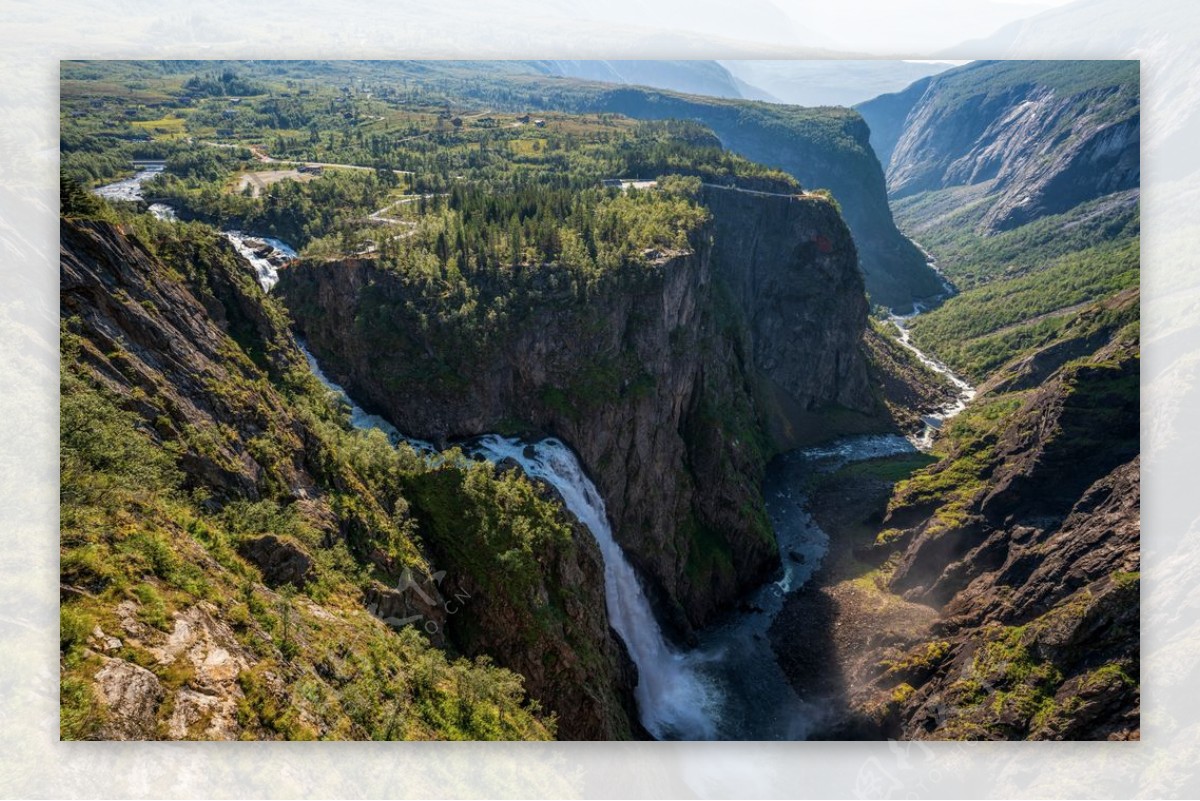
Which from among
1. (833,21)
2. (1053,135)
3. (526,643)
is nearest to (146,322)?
(526,643)

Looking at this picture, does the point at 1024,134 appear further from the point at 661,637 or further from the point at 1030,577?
the point at 661,637

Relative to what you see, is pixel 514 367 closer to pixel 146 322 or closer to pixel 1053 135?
pixel 146 322

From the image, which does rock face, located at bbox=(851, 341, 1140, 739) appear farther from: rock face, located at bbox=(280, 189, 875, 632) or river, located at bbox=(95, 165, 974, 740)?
rock face, located at bbox=(280, 189, 875, 632)

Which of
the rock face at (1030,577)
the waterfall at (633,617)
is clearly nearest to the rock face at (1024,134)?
the rock face at (1030,577)

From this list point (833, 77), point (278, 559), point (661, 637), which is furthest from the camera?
point (661, 637)

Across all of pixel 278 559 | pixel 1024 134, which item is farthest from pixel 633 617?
pixel 1024 134

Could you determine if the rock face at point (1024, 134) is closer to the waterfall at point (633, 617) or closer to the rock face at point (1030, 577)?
the rock face at point (1030, 577)

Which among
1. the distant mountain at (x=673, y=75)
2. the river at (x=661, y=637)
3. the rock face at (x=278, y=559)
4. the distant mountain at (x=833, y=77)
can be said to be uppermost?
the distant mountain at (x=673, y=75)
